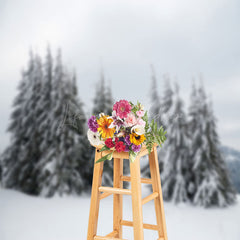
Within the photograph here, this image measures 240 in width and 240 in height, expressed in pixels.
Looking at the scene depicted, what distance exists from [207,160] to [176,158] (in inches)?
15.3

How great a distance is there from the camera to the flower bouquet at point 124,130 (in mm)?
2020

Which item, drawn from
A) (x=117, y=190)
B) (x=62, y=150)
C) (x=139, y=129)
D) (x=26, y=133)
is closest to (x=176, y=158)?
(x=62, y=150)

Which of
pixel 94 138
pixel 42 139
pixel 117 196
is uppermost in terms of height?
pixel 42 139

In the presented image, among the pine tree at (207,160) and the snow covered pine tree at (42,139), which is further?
the snow covered pine tree at (42,139)

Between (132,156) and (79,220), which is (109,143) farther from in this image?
(79,220)

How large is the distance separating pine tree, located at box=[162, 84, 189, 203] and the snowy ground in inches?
7.5

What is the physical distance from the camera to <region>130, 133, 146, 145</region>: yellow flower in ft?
6.57

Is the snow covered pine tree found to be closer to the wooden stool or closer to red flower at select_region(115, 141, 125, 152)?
the wooden stool

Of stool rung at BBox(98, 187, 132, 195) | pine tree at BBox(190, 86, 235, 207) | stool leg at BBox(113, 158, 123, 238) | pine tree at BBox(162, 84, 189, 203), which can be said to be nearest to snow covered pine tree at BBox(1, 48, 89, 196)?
pine tree at BBox(162, 84, 189, 203)

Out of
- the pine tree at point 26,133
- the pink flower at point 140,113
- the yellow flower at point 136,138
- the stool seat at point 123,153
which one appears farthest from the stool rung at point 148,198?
the pine tree at point 26,133

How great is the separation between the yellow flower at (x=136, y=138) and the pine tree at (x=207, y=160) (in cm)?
242

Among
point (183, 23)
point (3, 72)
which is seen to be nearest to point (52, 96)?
point (3, 72)

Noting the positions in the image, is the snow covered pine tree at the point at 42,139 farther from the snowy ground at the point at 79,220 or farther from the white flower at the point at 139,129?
the white flower at the point at 139,129

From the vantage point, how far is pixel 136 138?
2.01 m
